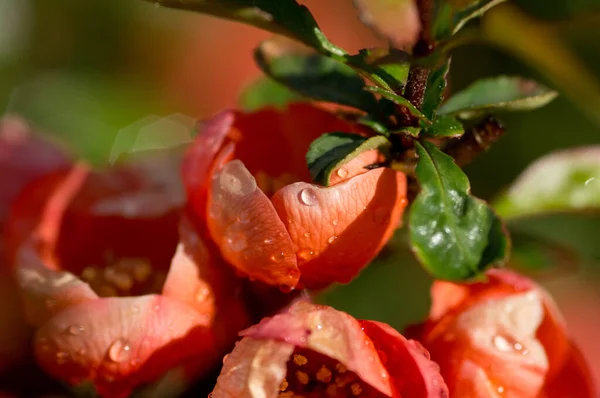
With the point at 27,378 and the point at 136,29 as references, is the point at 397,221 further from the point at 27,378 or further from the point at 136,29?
the point at 136,29

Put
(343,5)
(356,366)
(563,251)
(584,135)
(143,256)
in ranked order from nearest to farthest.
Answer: (356,366)
(143,256)
(563,251)
(584,135)
(343,5)

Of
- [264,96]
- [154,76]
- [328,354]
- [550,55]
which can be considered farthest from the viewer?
[154,76]

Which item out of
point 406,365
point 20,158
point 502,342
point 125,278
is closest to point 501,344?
point 502,342

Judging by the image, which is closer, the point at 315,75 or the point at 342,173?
the point at 342,173

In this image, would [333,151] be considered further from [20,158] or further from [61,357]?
[20,158]

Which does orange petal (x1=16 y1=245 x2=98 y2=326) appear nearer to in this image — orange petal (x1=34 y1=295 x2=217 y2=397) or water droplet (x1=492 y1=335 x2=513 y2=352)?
orange petal (x1=34 y1=295 x2=217 y2=397)

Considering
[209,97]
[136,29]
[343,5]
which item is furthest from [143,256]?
[343,5]

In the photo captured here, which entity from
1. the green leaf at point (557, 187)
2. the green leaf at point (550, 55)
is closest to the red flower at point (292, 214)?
the green leaf at point (557, 187)
